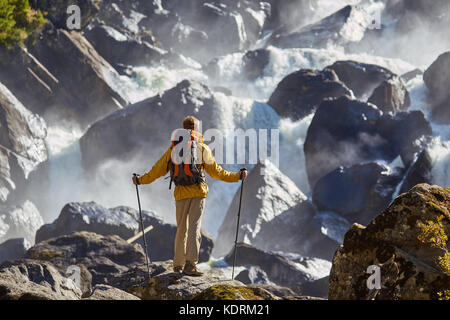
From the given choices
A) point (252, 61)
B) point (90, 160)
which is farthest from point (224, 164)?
point (252, 61)

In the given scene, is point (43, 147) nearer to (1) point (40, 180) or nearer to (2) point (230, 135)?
(1) point (40, 180)

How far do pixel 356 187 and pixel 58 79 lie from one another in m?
25.3

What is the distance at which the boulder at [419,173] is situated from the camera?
27750 millimetres

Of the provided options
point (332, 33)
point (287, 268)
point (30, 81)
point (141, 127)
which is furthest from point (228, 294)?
point (332, 33)

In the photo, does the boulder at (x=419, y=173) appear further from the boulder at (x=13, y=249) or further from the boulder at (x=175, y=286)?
the boulder at (x=175, y=286)

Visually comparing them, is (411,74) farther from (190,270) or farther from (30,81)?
(190,270)

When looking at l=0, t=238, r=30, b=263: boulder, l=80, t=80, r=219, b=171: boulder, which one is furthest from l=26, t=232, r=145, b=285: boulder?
l=80, t=80, r=219, b=171: boulder

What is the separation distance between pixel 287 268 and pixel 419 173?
36.4ft

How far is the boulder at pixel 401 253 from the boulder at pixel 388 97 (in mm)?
34609

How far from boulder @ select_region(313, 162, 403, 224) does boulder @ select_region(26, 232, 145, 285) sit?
602 inches

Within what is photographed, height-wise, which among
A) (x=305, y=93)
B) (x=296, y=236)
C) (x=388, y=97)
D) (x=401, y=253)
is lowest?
(x=296, y=236)

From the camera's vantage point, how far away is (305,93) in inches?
1660

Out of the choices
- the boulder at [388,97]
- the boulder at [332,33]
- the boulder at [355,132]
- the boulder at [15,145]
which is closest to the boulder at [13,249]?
the boulder at [15,145]

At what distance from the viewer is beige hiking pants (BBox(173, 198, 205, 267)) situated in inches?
325
